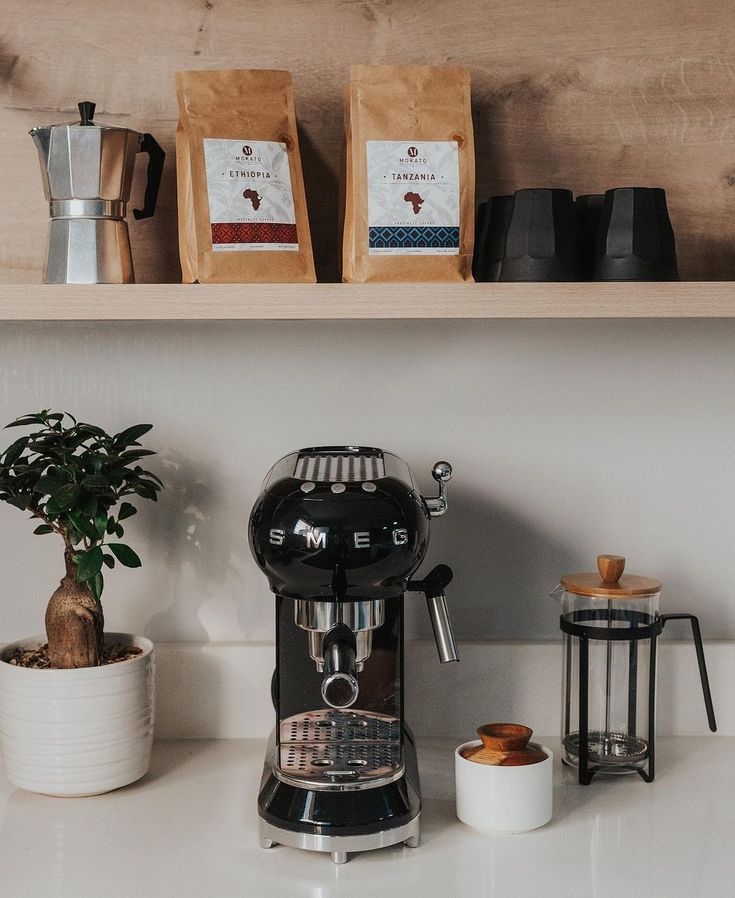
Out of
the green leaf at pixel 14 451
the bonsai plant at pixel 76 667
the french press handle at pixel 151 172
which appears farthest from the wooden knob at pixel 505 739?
the french press handle at pixel 151 172

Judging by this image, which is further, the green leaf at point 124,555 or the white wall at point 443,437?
the white wall at point 443,437

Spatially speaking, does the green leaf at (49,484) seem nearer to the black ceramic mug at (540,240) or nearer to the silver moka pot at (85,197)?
the silver moka pot at (85,197)

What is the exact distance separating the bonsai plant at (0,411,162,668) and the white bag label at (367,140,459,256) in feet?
1.30

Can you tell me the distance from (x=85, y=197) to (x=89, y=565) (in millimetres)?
422

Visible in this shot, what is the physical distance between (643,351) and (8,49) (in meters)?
0.93

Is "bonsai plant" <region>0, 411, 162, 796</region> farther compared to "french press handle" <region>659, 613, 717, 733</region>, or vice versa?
"french press handle" <region>659, 613, 717, 733</region>

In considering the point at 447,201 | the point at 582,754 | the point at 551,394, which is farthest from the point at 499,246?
the point at 582,754

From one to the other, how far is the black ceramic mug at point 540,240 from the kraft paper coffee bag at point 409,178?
51mm

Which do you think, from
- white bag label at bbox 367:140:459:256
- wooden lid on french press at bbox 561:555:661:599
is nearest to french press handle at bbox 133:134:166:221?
white bag label at bbox 367:140:459:256

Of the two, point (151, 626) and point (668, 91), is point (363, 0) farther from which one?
point (151, 626)

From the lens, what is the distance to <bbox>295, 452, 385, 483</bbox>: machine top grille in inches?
42.2

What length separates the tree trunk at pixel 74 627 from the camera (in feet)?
3.90

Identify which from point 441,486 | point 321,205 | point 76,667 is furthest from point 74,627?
point 321,205

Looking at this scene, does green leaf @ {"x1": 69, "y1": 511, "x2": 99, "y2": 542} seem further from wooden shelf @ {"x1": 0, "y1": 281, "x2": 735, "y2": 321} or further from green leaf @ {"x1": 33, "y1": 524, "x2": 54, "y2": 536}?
wooden shelf @ {"x1": 0, "y1": 281, "x2": 735, "y2": 321}
